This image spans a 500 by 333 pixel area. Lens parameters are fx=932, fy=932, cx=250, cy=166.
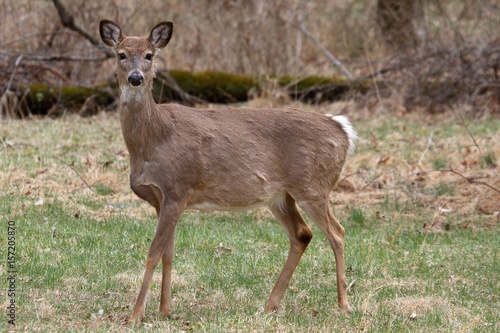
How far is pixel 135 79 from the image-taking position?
604 cm

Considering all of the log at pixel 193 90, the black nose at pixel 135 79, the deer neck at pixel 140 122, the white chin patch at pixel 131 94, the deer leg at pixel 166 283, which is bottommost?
the log at pixel 193 90

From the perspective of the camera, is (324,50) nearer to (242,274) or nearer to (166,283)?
(242,274)

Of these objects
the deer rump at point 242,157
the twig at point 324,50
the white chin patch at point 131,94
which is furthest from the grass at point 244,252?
the twig at point 324,50

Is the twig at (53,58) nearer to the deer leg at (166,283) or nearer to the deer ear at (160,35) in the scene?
the deer ear at (160,35)

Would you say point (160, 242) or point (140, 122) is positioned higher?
point (140, 122)

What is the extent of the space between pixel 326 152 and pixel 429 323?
139 centimetres

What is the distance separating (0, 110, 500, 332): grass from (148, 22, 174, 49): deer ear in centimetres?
181

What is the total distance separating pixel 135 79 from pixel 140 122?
1.18ft

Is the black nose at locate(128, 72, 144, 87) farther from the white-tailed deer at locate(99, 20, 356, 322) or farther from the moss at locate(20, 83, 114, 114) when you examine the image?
the moss at locate(20, 83, 114, 114)

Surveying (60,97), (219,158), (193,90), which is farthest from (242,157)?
(193,90)

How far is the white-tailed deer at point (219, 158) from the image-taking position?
615cm

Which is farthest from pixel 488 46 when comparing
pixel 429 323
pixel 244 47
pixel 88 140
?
pixel 429 323

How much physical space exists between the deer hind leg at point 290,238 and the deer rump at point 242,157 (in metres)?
0.11

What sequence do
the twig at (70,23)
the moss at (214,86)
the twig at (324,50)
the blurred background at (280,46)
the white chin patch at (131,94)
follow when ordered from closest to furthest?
the white chin patch at (131,94) → the twig at (70,23) → the blurred background at (280,46) → the moss at (214,86) → the twig at (324,50)
